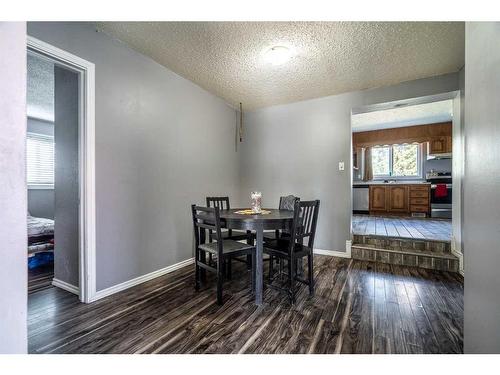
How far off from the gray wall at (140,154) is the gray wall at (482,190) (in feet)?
8.49

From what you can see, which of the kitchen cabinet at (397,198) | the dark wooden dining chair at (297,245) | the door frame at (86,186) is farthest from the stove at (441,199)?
Result: the door frame at (86,186)

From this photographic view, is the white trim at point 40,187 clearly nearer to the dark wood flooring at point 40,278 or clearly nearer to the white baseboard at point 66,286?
the dark wood flooring at point 40,278

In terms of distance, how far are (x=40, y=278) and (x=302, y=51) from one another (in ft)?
12.3

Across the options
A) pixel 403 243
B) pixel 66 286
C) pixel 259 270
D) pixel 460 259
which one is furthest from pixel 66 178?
pixel 460 259

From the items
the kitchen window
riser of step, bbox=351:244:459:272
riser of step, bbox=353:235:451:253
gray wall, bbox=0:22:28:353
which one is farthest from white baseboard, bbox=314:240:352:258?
the kitchen window

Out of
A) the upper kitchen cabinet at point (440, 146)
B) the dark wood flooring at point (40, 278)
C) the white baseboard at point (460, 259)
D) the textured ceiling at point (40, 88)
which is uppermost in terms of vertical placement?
the textured ceiling at point (40, 88)

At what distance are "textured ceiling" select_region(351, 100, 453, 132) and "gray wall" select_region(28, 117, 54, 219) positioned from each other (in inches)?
247

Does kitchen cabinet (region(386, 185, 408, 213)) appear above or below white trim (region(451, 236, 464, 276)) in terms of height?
above

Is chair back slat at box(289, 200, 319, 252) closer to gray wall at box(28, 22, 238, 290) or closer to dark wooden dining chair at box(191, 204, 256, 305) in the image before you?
dark wooden dining chair at box(191, 204, 256, 305)

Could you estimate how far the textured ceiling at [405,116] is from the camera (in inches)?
175

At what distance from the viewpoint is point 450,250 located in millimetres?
2941

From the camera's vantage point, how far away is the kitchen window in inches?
242

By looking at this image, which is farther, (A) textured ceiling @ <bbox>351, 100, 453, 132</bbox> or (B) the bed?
(A) textured ceiling @ <bbox>351, 100, 453, 132</bbox>

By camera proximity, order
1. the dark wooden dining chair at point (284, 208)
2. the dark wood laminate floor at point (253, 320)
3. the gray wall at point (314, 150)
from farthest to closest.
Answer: the gray wall at point (314, 150) < the dark wooden dining chair at point (284, 208) < the dark wood laminate floor at point (253, 320)
